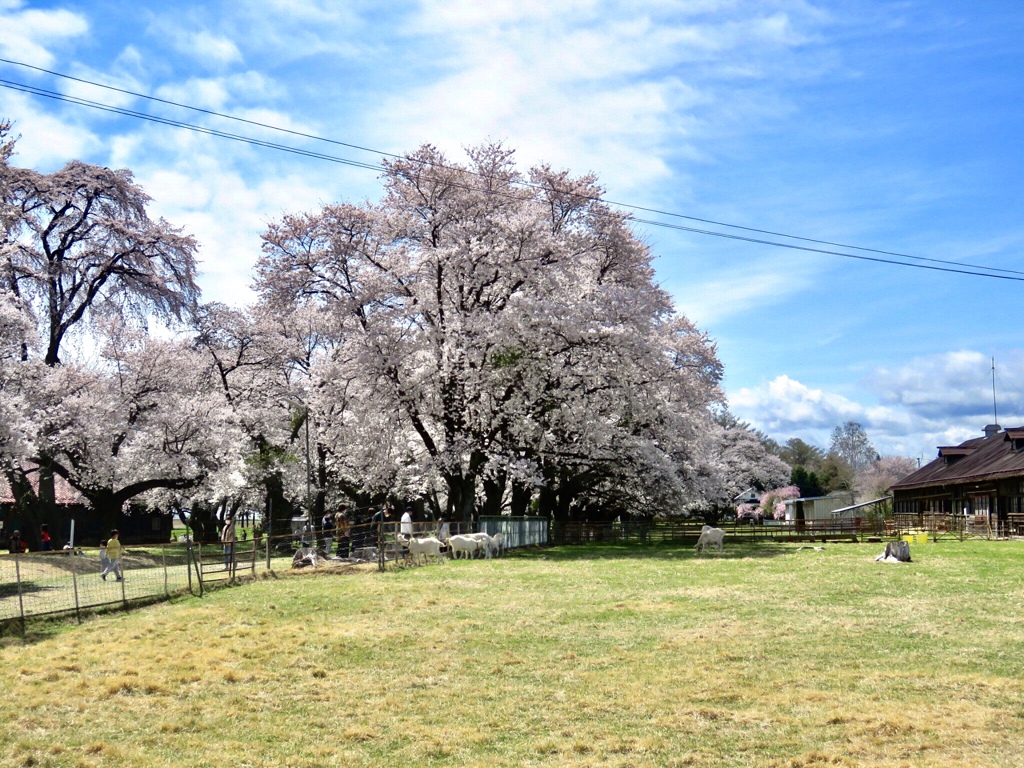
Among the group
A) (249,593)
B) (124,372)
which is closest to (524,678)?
(249,593)

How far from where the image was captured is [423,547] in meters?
25.4

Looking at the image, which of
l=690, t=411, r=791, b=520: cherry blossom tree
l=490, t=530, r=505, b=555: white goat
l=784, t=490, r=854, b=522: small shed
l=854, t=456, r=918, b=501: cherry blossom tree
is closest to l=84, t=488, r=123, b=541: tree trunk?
l=490, t=530, r=505, b=555: white goat

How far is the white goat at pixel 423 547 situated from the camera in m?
25.2

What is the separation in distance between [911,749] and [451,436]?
89.3ft

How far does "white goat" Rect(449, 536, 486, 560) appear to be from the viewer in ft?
89.4

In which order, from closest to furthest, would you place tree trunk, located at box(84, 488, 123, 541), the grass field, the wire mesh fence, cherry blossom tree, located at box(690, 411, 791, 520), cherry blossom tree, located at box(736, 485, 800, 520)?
the grass field, the wire mesh fence, tree trunk, located at box(84, 488, 123, 541), cherry blossom tree, located at box(690, 411, 791, 520), cherry blossom tree, located at box(736, 485, 800, 520)

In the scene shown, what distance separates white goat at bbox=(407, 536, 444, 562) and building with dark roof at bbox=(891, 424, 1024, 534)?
92.7 ft

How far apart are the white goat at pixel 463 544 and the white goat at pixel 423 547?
131cm


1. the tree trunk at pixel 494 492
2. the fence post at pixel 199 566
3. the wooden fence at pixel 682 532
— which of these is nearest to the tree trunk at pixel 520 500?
the tree trunk at pixel 494 492

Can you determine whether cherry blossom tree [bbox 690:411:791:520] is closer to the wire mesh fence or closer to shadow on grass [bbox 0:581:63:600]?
the wire mesh fence

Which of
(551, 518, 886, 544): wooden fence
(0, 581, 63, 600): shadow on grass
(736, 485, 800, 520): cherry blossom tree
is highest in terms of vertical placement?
(0, 581, 63, 600): shadow on grass

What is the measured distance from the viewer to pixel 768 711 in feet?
30.6

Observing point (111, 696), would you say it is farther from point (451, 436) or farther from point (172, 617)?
point (451, 436)

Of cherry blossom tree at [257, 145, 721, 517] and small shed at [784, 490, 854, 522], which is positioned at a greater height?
cherry blossom tree at [257, 145, 721, 517]
